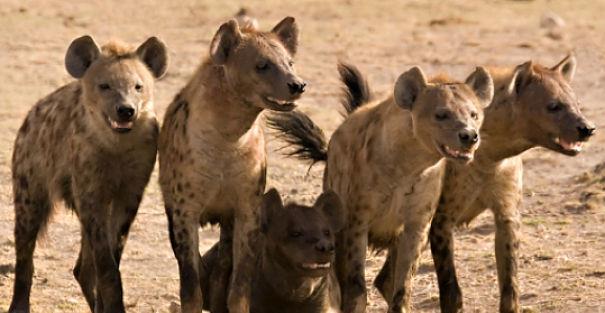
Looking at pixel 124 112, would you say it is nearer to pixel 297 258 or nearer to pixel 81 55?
pixel 81 55

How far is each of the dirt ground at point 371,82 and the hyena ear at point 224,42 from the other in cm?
152

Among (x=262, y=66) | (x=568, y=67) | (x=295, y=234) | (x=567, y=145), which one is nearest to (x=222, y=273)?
(x=295, y=234)

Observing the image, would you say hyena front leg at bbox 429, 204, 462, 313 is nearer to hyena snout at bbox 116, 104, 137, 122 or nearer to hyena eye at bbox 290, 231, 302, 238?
hyena eye at bbox 290, 231, 302, 238

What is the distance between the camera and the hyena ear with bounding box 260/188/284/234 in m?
7.07

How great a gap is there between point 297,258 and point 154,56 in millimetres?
980

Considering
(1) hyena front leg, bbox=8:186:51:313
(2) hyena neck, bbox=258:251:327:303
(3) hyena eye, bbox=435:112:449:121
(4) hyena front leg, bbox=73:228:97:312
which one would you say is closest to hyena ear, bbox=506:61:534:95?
(3) hyena eye, bbox=435:112:449:121

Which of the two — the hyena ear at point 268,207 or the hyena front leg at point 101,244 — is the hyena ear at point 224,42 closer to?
the hyena ear at point 268,207

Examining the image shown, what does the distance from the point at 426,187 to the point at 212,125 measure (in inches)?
32.6

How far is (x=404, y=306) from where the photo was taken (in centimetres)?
698

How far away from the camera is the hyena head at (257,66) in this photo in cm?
663

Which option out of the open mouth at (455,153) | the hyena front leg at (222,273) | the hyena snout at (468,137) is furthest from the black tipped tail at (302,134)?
the hyena snout at (468,137)

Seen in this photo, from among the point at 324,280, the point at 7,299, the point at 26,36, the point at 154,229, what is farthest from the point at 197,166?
the point at 26,36

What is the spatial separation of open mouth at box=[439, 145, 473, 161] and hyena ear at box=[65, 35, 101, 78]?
1.44m

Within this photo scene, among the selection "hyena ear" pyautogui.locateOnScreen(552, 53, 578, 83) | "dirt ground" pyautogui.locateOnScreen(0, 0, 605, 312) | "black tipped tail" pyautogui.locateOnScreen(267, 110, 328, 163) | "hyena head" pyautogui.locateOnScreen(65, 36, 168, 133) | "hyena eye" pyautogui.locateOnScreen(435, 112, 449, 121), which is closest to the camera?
"hyena eye" pyautogui.locateOnScreen(435, 112, 449, 121)
